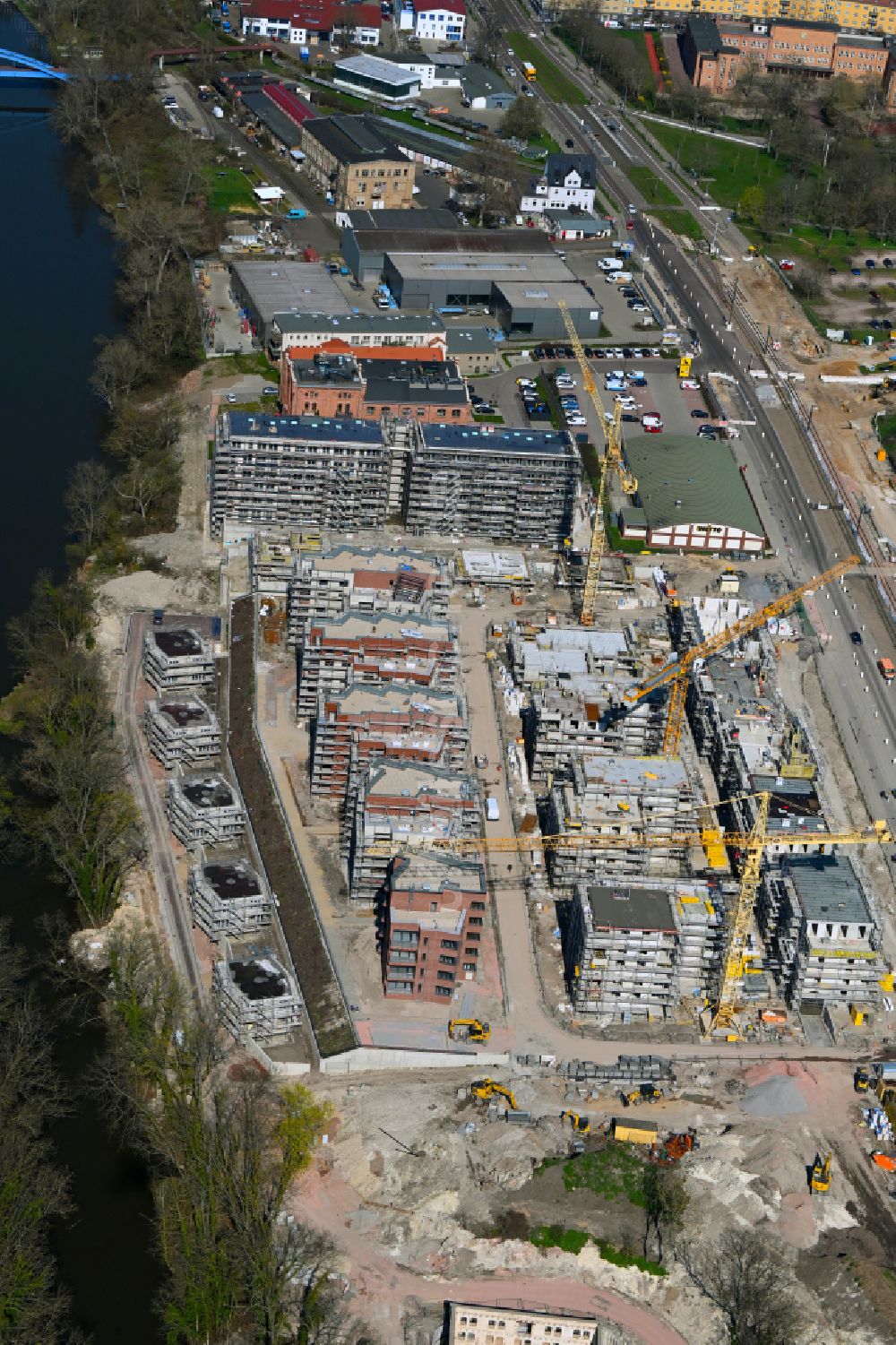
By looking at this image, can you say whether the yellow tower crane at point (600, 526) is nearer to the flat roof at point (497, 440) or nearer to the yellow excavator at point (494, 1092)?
the flat roof at point (497, 440)

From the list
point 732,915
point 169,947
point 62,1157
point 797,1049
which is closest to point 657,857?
point 732,915

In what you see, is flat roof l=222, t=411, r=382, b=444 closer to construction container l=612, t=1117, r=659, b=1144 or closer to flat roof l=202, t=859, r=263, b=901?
flat roof l=202, t=859, r=263, b=901

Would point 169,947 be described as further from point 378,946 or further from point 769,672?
point 769,672

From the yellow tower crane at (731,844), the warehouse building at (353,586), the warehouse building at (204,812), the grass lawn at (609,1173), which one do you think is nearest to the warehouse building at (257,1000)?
the yellow tower crane at (731,844)

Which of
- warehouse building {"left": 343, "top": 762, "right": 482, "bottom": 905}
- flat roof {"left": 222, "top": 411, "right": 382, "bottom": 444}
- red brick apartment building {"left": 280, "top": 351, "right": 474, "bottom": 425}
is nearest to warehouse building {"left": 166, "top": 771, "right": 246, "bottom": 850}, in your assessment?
warehouse building {"left": 343, "top": 762, "right": 482, "bottom": 905}

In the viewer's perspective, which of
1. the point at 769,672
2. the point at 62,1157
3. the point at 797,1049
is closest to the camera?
the point at 62,1157

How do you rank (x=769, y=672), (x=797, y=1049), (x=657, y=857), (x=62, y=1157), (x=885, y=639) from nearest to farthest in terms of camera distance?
1. (x=62, y=1157)
2. (x=797, y=1049)
3. (x=657, y=857)
4. (x=769, y=672)
5. (x=885, y=639)

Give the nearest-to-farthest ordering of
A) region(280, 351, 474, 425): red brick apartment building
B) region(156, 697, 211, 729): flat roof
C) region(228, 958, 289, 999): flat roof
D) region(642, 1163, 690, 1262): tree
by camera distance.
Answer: region(642, 1163, 690, 1262): tree < region(228, 958, 289, 999): flat roof < region(156, 697, 211, 729): flat roof < region(280, 351, 474, 425): red brick apartment building
